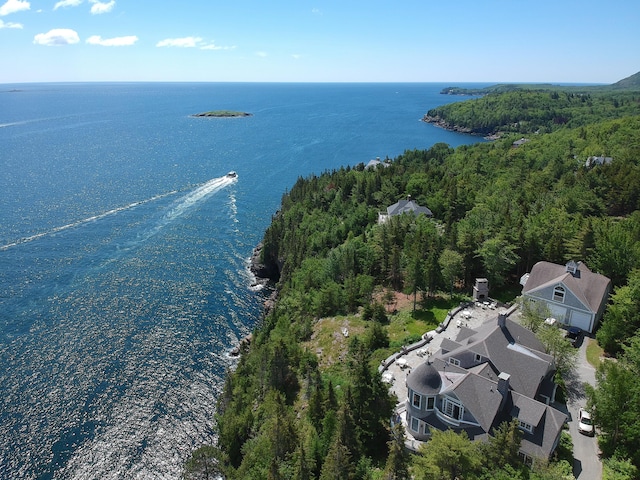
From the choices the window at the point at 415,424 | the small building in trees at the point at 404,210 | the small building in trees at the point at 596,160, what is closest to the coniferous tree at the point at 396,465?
the window at the point at 415,424

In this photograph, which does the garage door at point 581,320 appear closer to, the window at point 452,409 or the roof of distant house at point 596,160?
the window at point 452,409

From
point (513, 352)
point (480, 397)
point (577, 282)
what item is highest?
point (577, 282)

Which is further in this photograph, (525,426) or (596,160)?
(596,160)

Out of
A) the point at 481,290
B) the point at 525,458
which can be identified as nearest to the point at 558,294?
the point at 481,290

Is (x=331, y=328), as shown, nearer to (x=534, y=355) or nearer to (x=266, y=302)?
(x=266, y=302)

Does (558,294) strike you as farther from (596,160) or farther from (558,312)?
(596,160)

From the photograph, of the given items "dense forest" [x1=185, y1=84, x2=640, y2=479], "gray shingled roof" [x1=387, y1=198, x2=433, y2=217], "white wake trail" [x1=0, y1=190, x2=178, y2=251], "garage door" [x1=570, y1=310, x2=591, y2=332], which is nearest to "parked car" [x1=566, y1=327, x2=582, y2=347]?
"garage door" [x1=570, y1=310, x2=591, y2=332]

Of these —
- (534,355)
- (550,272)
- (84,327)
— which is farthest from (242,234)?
(534,355)
